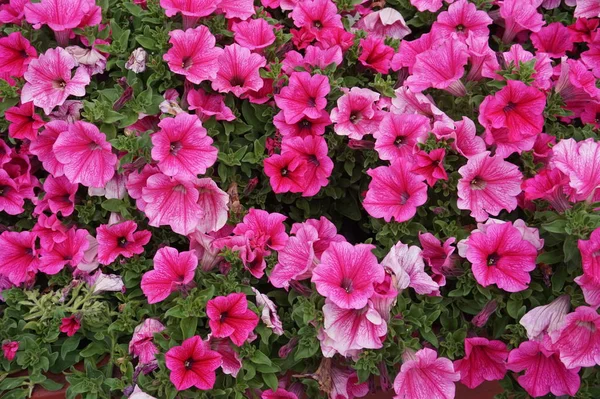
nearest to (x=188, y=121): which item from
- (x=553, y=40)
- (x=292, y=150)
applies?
(x=292, y=150)

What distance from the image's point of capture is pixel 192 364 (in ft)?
4.44

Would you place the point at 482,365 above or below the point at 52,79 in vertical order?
below

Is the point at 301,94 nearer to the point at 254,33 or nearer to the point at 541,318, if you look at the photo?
the point at 254,33

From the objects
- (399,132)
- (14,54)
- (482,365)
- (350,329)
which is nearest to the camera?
(350,329)

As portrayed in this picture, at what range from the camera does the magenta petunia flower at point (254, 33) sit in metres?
1.68

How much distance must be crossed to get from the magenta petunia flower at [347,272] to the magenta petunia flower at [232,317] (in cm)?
16

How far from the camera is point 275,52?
1.76 metres

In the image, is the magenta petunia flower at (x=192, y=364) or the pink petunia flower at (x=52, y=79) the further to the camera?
the pink petunia flower at (x=52, y=79)

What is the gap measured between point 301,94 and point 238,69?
0.57ft

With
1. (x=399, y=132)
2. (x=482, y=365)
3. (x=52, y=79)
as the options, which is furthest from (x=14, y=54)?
(x=482, y=365)

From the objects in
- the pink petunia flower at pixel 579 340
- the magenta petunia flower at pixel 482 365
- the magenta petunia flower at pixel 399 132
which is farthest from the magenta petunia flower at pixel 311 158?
the pink petunia flower at pixel 579 340

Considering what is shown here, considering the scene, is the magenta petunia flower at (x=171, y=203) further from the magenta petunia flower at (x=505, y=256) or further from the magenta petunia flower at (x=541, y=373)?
the magenta petunia flower at (x=541, y=373)

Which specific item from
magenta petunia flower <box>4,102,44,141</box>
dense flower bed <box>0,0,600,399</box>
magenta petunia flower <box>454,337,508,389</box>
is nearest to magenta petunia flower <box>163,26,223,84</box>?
dense flower bed <box>0,0,600,399</box>

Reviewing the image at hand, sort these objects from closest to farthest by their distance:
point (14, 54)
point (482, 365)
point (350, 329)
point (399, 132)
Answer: point (350, 329)
point (482, 365)
point (399, 132)
point (14, 54)
